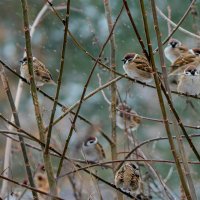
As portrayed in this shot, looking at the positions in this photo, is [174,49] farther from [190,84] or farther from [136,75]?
[136,75]

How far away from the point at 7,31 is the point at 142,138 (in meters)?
4.33

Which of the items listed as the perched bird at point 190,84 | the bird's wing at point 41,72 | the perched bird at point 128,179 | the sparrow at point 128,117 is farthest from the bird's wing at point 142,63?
the perched bird at point 128,179

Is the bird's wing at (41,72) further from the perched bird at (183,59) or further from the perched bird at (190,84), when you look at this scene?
the perched bird at (190,84)

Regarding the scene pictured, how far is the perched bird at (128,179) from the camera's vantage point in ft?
11.9

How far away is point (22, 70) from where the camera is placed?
427cm

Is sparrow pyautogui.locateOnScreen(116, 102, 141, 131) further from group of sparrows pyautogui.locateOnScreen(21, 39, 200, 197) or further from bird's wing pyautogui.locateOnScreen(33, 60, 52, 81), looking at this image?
bird's wing pyautogui.locateOnScreen(33, 60, 52, 81)

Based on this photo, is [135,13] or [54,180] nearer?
[54,180]

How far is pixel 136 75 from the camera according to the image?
453 centimetres

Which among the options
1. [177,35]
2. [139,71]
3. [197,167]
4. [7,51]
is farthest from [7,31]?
[139,71]

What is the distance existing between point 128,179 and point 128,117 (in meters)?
2.22

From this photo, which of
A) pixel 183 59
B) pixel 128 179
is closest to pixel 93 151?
pixel 183 59

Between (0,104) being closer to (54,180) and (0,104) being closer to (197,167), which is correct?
(197,167)

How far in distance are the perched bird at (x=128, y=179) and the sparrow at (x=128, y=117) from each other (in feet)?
0.85

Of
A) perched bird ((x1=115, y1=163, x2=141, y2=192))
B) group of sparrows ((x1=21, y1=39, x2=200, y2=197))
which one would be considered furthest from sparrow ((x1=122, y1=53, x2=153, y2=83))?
perched bird ((x1=115, y1=163, x2=141, y2=192))
